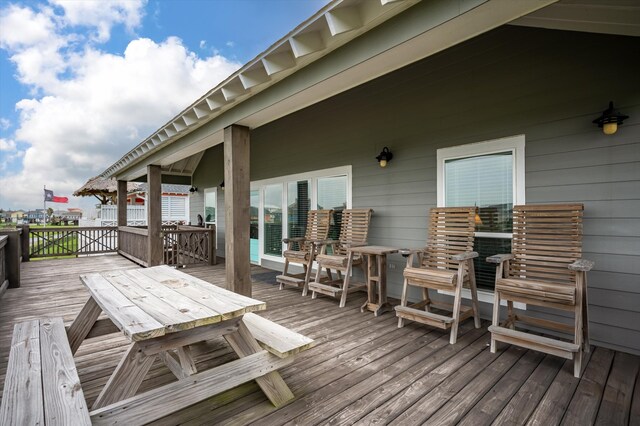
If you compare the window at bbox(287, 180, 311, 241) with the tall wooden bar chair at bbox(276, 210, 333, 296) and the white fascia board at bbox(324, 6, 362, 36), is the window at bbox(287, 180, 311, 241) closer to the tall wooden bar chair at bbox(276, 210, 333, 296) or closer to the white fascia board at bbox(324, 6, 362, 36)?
the tall wooden bar chair at bbox(276, 210, 333, 296)

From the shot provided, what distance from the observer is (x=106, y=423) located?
4.39 feet

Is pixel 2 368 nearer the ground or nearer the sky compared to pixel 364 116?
nearer the ground

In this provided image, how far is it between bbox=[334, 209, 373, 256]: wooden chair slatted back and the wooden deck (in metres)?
1.33

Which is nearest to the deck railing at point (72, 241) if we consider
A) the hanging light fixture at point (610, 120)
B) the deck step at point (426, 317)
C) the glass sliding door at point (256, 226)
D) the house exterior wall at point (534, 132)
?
the glass sliding door at point (256, 226)

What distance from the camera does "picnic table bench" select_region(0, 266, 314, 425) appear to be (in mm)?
1236

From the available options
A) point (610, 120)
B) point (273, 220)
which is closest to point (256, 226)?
point (273, 220)

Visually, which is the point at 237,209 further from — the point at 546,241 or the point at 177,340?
the point at 546,241

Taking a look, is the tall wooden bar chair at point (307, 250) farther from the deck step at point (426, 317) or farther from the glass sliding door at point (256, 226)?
the glass sliding door at point (256, 226)

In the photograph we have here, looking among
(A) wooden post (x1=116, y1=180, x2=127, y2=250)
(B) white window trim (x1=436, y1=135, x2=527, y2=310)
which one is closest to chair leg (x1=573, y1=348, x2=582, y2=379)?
(B) white window trim (x1=436, y1=135, x2=527, y2=310)

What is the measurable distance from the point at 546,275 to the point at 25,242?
1044cm

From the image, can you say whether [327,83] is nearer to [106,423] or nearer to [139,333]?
[139,333]

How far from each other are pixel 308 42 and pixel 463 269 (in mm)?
2431

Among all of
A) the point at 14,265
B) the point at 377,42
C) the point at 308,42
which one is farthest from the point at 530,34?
the point at 14,265

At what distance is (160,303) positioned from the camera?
176 centimetres
